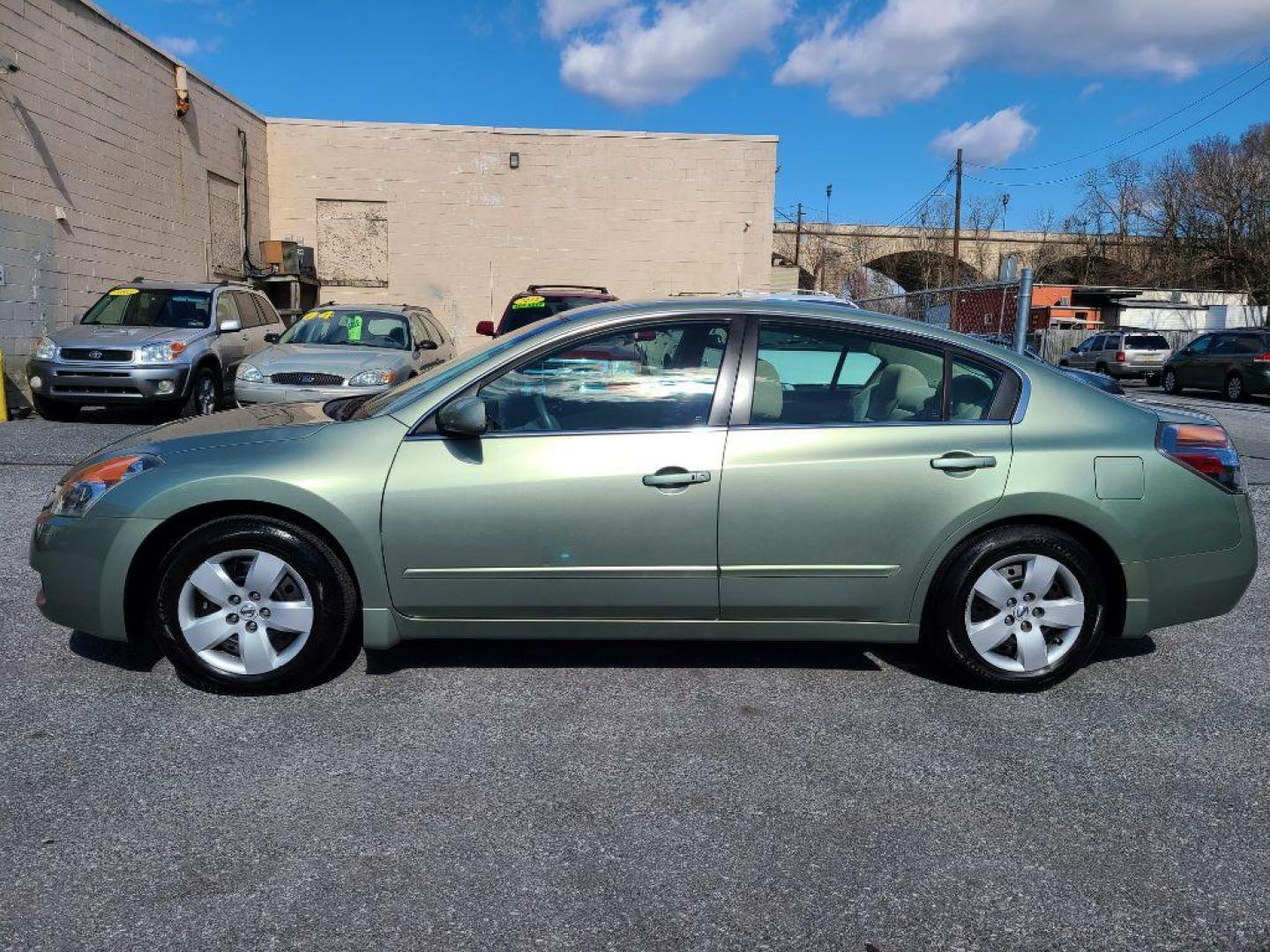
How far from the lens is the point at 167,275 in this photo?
16953 millimetres

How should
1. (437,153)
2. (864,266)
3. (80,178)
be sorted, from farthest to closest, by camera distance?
1. (864,266)
2. (437,153)
3. (80,178)

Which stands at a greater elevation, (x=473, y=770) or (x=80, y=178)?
(x=80, y=178)

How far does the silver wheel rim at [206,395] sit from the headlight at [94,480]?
7.94 m

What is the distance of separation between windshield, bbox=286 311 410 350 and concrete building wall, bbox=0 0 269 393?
14.2ft

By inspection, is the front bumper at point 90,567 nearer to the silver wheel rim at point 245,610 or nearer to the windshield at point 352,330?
the silver wheel rim at point 245,610

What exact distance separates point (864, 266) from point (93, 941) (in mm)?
49022

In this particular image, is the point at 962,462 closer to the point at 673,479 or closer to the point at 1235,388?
the point at 673,479

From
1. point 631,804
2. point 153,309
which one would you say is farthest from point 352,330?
point 631,804

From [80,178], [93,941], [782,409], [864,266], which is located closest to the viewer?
[93,941]

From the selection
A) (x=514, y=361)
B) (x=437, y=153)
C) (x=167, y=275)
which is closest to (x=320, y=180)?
(x=437, y=153)

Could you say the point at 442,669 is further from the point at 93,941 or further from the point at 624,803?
the point at 93,941

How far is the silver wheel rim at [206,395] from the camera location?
11.3 meters

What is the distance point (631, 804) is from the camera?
296 centimetres

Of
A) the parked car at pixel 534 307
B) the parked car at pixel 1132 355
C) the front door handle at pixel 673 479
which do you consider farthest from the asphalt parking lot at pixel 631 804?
the parked car at pixel 1132 355
